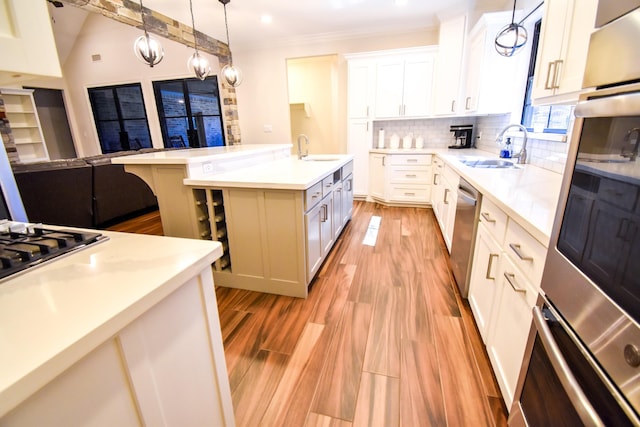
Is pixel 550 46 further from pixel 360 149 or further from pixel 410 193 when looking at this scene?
pixel 360 149

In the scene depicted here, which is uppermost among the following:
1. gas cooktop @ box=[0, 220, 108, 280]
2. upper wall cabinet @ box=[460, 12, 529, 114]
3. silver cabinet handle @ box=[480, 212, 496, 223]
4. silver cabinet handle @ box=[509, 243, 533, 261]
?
upper wall cabinet @ box=[460, 12, 529, 114]

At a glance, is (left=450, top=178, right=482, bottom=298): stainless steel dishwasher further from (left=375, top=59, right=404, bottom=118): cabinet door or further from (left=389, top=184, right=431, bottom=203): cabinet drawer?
(left=375, top=59, right=404, bottom=118): cabinet door

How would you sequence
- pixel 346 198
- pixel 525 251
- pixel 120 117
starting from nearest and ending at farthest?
pixel 525 251
pixel 346 198
pixel 120 117

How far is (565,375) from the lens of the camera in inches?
29.5

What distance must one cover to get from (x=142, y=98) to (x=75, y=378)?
7.36m

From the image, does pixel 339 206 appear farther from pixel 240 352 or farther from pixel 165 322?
pixel 165 322

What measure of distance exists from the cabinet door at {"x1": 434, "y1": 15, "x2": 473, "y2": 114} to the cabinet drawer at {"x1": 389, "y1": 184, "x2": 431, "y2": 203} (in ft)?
3.73

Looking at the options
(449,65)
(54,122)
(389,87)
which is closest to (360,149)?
(389,87)

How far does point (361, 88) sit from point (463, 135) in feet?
5.65

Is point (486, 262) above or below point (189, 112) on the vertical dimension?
below

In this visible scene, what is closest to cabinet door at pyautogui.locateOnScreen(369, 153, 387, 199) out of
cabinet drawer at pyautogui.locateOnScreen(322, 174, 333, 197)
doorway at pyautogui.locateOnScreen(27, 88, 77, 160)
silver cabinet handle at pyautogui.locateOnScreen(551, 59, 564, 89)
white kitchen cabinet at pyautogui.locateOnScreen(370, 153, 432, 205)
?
white kitchen cabinet at pyautogui.locateOnScreen(370, 153, 432, 205)

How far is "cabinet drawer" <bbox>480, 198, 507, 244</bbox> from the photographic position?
1.38 metres

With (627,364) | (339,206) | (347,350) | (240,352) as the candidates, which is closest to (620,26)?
(627,364)

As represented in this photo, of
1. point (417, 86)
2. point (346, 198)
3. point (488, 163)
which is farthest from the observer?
point (417, 86)
